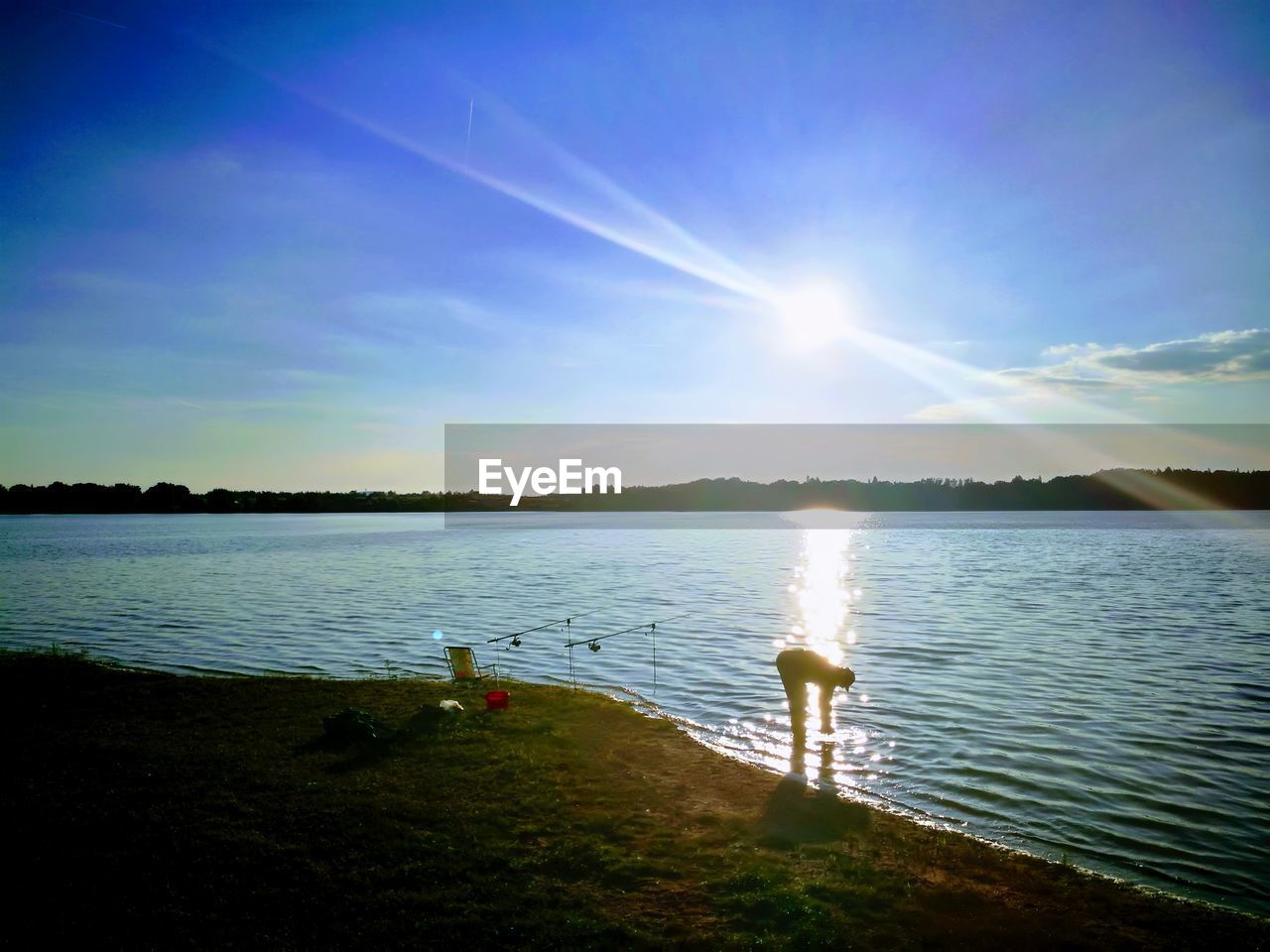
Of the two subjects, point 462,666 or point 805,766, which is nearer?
point 805,766

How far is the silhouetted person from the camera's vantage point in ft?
57.1

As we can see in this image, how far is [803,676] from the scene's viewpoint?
57.4 feet

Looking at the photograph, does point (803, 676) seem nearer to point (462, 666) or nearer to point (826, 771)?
point (826, 771)

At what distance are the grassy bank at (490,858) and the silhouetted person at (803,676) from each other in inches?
113

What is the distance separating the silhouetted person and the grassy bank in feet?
9.40

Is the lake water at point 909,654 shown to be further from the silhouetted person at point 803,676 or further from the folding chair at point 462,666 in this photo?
the folding chair at point 462,666

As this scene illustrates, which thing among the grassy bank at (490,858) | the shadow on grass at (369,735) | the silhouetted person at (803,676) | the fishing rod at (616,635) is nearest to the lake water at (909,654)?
the fishing rod at (616,635)

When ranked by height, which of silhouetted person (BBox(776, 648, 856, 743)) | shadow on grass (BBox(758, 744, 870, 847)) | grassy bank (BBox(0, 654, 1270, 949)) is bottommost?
shadow on grass (BBox(758, 744, 870, 847))

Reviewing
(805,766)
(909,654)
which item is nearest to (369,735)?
(805,766)

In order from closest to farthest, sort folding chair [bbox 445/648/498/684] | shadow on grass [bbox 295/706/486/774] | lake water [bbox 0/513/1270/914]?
lake water [bbox 0/513/1270/914]
shadow on grass [bbox 295/706/486/774]
folding chair [bbox 445/648/498/684]

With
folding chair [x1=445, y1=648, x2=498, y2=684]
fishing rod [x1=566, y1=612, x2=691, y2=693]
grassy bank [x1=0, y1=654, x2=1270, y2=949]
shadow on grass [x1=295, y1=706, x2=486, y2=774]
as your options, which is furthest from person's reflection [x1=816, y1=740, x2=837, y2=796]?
folding chair [x1=445, y1=648, x2=498, y2=684]

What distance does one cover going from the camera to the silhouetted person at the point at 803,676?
1739 centimetres

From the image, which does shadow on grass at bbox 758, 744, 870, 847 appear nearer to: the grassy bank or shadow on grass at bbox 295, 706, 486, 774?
the grassy bank

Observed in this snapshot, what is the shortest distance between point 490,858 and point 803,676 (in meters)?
9.19
